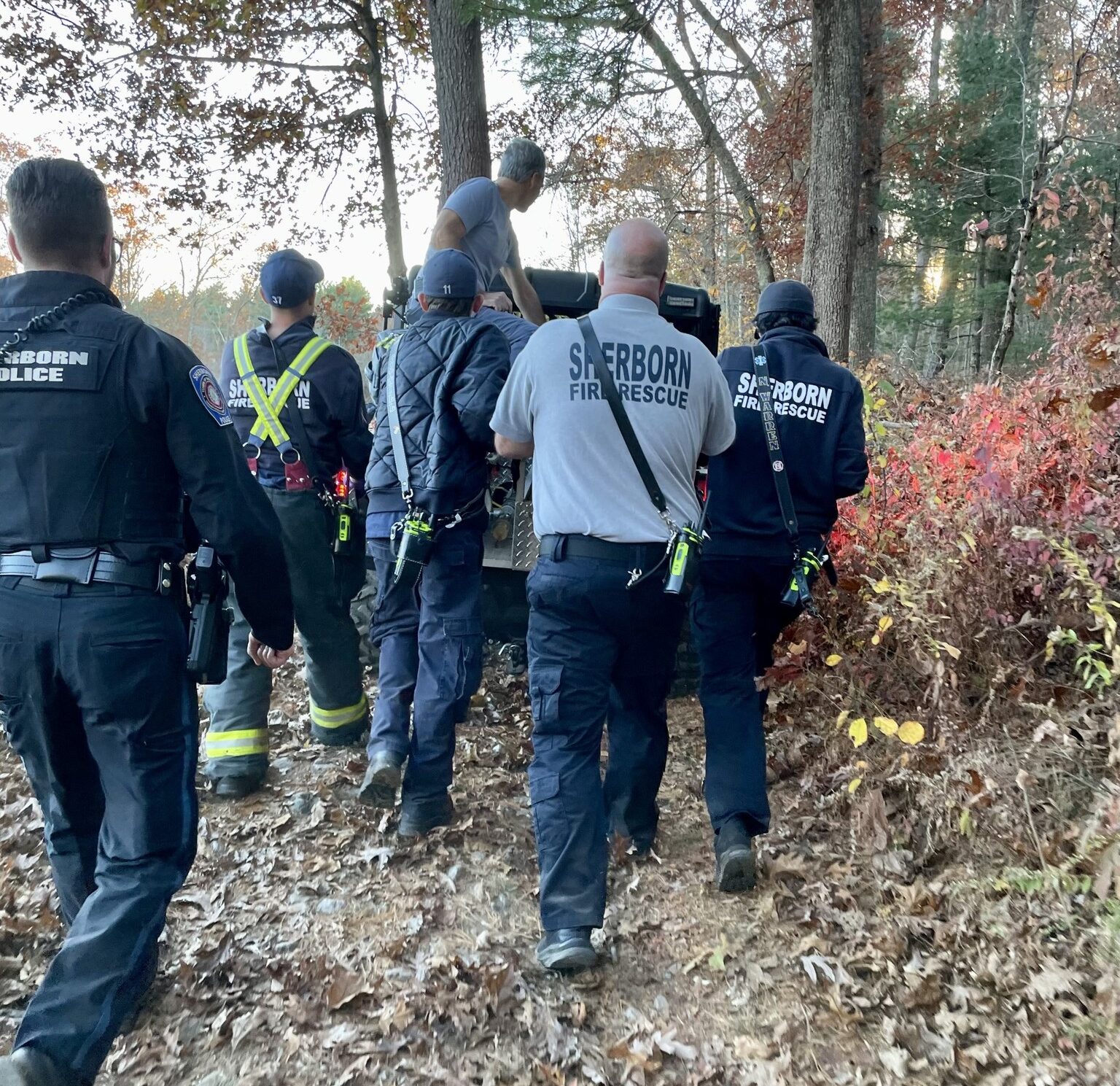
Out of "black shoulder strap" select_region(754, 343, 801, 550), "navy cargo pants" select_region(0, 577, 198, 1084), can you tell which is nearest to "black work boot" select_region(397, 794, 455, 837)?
"navy cargo pants" select_region(0, 577, 198, 1084)

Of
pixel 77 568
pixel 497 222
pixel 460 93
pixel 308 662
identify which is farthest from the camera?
pixel 460 93

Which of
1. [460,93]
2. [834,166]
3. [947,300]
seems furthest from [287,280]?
[947,300]

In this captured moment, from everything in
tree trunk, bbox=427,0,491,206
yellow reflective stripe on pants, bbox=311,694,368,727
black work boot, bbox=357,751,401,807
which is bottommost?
black work boot, bbox=357,751,401,807

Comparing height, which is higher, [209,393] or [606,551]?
[209,393]

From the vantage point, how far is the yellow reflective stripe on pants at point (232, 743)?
4102 mm

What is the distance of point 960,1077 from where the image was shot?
7.82 feet

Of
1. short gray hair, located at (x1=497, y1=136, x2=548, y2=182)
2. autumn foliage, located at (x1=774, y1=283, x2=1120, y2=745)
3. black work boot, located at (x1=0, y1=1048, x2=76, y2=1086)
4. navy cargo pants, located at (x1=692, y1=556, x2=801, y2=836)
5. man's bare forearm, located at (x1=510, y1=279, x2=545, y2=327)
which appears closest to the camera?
black work boot, located at (x1=0, y1=1048, x2=76, y2=1086)

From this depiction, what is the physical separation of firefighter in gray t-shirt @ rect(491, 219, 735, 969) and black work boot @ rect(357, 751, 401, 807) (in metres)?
0.97

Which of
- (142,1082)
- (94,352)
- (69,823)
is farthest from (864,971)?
(94,352)

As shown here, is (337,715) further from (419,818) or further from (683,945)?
(683,945)

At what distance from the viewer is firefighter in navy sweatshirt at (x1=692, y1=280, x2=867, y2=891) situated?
355cm

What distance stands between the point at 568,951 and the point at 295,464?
239 centimetres

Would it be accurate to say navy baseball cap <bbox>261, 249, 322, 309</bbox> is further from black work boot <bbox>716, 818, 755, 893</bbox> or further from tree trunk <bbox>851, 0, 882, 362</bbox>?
tree trunk <bbox>851, 0, 882, 362</bbox>

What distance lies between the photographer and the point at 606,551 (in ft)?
9.64
